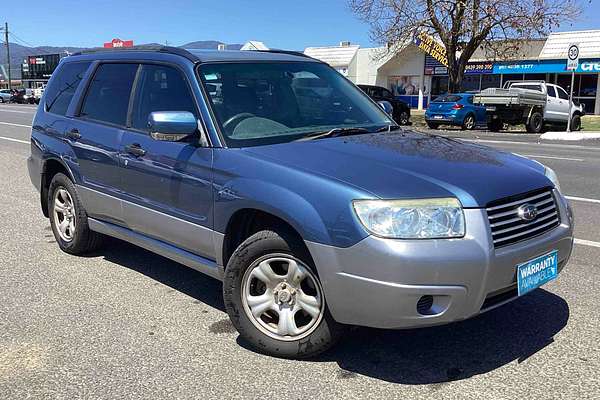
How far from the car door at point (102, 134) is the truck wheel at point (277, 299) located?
1.58m

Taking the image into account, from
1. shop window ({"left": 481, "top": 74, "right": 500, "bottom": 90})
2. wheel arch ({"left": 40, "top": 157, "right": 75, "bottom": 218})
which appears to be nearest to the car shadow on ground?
wheel arch ({"left": 40, "top": 157, "right": 75, "bottom": 218})

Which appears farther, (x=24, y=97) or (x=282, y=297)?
(x=24, y=97)

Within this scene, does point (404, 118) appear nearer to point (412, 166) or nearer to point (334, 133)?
point (334, 133)

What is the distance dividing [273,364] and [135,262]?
7.93 feet

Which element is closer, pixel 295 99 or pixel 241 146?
pixel 241 146

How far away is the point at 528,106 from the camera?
2277 cm

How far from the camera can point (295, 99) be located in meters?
4.39

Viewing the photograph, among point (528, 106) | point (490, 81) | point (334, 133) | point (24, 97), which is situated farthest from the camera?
point (24, 97)

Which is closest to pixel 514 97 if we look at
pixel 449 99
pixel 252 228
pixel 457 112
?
pixel 457 112

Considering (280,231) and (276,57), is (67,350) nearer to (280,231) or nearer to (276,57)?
(280,231)

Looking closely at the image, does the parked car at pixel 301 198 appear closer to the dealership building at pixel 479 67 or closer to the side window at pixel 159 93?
the side window at pixel 159 93

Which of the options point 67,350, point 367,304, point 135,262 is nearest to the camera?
point 367,304

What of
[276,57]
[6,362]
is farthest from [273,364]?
[276,57]

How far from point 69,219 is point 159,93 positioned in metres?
1.85
